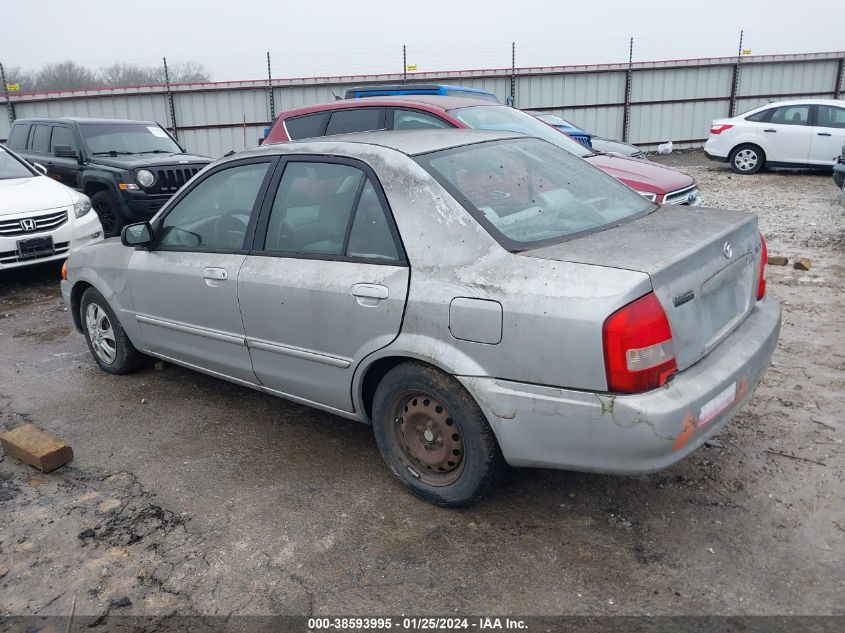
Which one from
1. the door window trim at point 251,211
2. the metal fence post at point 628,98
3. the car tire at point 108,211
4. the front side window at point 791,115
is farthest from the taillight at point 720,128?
the door window trim at point 251,211

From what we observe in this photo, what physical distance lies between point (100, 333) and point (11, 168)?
4382 mm

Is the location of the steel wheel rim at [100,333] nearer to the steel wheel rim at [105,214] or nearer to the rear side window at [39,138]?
the steel wheel rim at [105,214]

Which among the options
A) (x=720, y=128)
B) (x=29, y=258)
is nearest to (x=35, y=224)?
(x=29, y=258)

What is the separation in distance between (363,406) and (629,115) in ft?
58.4

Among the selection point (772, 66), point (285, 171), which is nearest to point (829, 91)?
point (772, 66)

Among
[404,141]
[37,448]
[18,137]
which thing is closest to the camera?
[404,141]

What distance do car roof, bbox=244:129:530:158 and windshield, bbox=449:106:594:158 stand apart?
3.35 metres

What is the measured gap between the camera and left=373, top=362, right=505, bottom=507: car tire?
9.91 ft

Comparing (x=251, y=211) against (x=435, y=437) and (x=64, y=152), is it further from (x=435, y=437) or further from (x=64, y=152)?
(x=64, y=152)

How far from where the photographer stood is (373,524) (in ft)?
10.6

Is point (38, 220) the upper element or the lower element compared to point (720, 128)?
lower

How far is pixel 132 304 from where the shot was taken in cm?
462

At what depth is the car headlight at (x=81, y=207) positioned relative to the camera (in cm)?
791

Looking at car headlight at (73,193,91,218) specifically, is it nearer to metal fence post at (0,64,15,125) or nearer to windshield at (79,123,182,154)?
windshield at (79,123,182,154)
